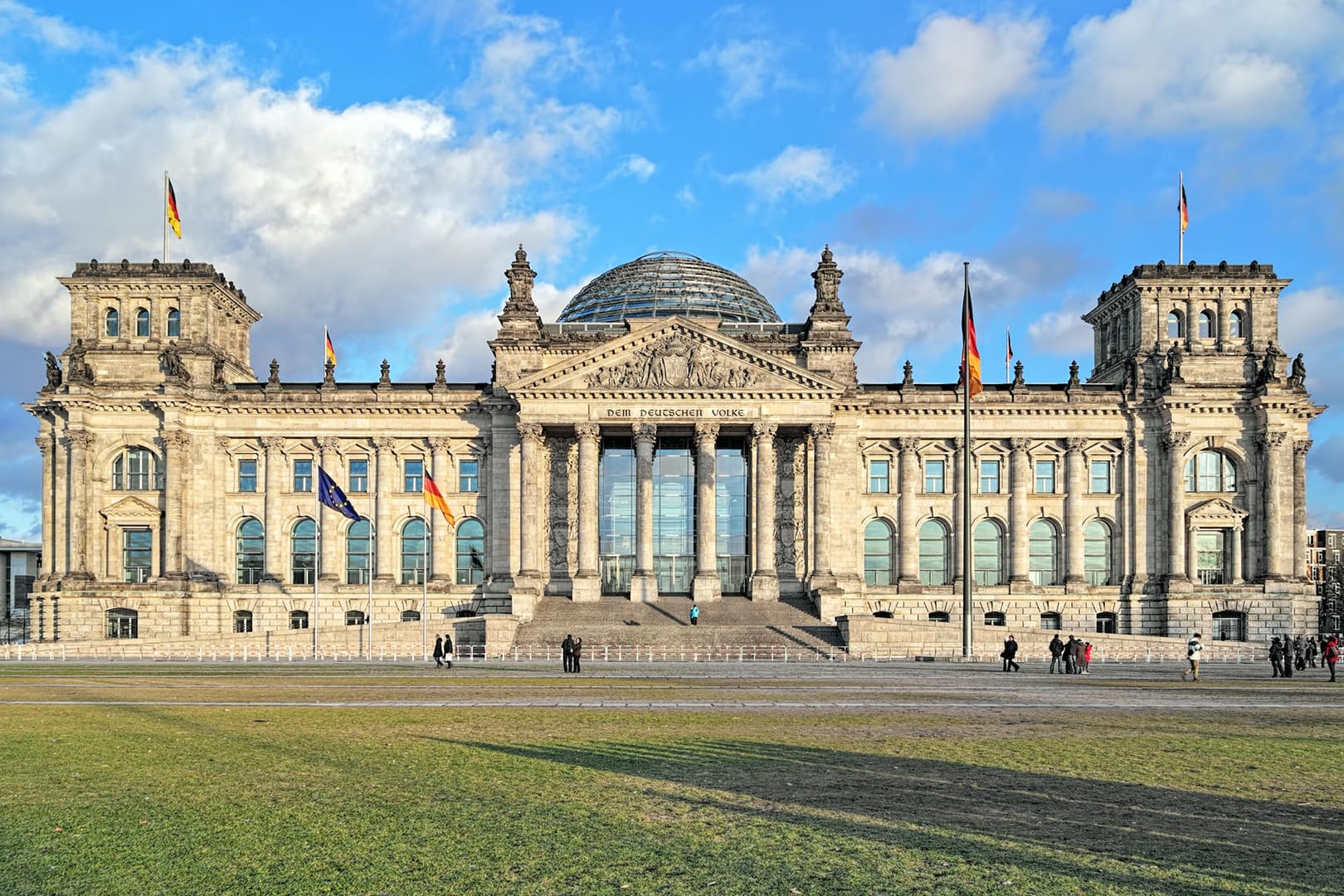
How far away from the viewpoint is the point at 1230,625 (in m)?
86.3

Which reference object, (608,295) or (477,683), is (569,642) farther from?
(608,295)

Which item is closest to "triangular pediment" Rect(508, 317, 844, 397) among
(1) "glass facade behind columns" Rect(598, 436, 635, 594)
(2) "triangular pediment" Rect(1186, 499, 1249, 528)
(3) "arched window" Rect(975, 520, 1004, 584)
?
(1) "glass facade behind columns" Rect(598, 436, 635, 594)

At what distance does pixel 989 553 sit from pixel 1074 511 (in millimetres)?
6502

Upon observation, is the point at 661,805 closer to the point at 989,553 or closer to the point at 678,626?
the point at 678,626

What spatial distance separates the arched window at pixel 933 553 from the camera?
9000 cm

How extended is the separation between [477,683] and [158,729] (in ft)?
56.4

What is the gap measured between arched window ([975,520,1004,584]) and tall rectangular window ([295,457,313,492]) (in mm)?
47011

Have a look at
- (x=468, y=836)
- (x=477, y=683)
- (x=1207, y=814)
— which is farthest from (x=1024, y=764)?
(x=477, y=683)

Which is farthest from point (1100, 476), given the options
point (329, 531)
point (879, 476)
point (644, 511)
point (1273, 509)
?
point (329, 531)

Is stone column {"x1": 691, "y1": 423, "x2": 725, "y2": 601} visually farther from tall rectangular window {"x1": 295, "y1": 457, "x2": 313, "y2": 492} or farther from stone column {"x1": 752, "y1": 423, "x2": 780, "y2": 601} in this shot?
tall rectangular window {"x1": 295, "y1": 457, "x2": 313, "y2": 492}

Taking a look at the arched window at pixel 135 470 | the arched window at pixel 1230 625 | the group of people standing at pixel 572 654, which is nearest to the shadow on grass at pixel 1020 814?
the group of people standing at pixel 572 654

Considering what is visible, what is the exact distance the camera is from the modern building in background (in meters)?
85.3

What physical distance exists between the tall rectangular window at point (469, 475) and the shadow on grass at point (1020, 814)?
2593 inches

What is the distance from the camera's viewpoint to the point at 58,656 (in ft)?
227
